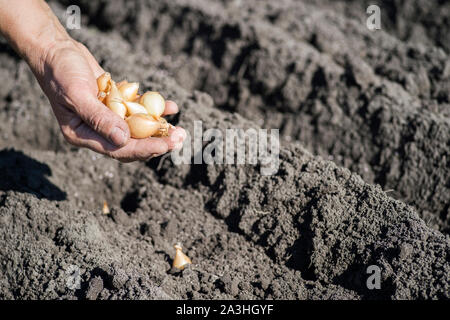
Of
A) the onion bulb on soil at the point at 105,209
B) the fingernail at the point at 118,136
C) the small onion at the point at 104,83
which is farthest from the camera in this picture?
the onion bulb on soil at the point at 105,209

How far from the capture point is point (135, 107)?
240 centimetres

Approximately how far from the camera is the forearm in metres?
2.53

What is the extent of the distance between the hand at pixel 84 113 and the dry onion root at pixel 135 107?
0.16 feet

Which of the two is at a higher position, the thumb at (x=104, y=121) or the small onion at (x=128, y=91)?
the small onion at (x=128, y=91)

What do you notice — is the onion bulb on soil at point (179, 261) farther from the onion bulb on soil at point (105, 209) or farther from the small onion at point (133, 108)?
the small onion at point (133, 108)

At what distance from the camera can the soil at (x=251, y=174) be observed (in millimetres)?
2309

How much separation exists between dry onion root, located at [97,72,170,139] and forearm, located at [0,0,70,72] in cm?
44

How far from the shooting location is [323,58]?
417 centimetres

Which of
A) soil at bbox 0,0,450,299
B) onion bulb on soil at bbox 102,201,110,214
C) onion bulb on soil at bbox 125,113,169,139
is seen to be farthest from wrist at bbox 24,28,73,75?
onion bulb on soil at bbox 102,201,110,214

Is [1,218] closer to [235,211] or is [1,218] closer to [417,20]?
[235,211]

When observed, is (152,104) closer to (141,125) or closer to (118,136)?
(141,125)

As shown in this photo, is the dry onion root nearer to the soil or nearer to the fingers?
the fingers

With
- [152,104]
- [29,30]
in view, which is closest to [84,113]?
[152,104]

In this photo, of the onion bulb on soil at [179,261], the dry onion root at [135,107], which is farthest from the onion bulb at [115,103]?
the onion bulb on soil at [179,261]
